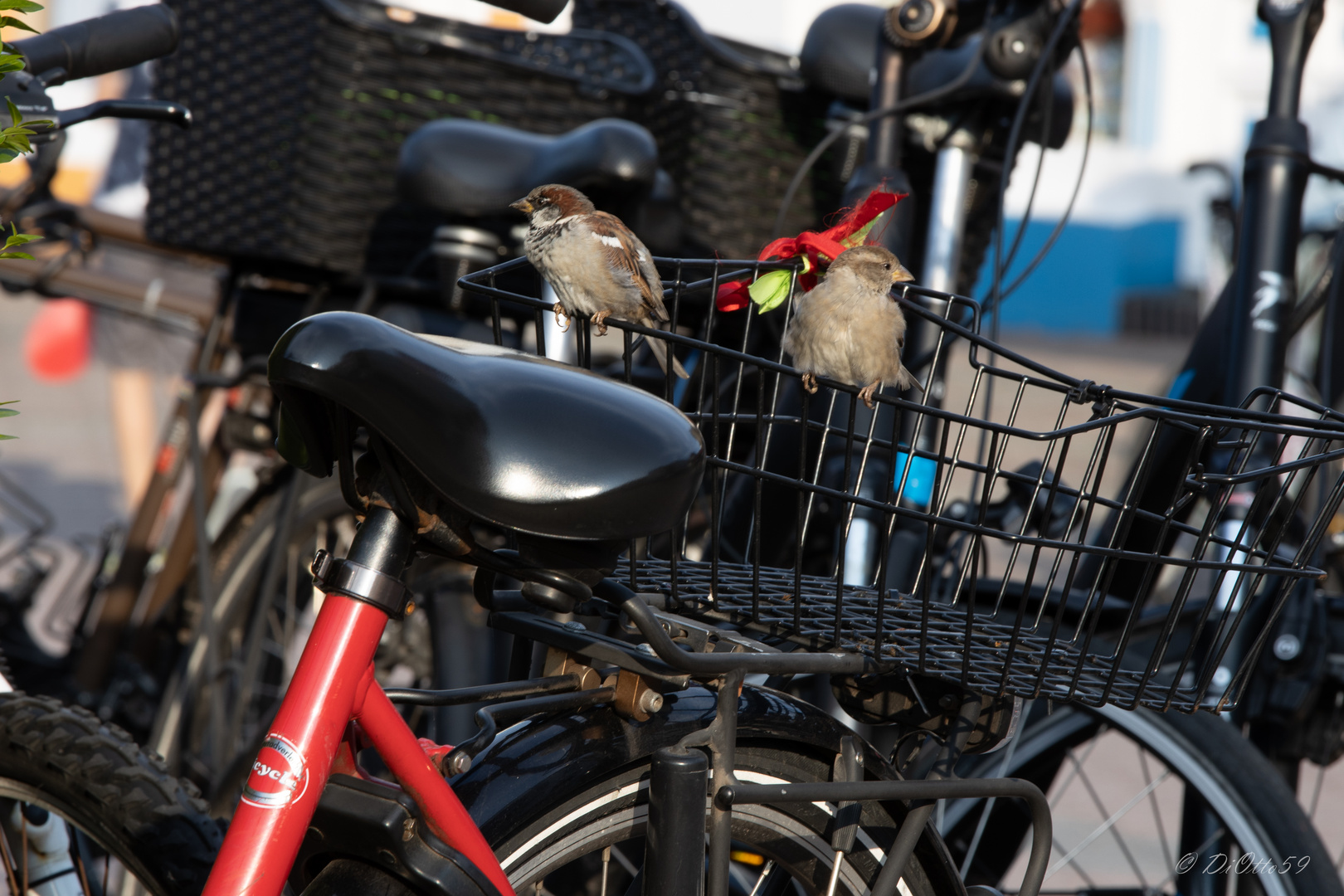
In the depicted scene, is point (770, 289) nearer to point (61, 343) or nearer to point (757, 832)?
point (757, 832)

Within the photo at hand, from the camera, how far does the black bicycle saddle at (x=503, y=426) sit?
0.77 m

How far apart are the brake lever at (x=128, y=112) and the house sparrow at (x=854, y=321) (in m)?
0.69

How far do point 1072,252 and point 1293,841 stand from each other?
15.4 m

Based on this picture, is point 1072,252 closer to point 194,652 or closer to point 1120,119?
point 1120,119

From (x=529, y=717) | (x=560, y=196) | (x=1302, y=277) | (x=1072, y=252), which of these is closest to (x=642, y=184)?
(x=560, y=196)

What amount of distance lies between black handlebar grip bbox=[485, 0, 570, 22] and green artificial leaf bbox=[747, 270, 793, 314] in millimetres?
338

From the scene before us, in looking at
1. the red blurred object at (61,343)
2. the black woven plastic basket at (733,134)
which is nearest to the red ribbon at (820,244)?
the black woven plastic basket at (733,134)

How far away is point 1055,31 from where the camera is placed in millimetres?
1634

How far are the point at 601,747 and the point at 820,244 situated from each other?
47 cm

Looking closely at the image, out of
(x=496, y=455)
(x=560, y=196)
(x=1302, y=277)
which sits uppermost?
(x=1302, y=277)

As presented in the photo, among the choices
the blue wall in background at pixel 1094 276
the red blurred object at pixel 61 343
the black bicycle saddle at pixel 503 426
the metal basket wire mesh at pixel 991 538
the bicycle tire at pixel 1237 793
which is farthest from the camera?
the blue wall in background at pixel 1094 276

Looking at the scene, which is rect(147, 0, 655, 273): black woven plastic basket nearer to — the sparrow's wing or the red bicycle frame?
the sparrow's wing

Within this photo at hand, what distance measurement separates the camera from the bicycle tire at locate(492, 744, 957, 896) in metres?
0.93

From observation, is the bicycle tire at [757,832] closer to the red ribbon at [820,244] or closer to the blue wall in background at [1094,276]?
the red ribbon at [820,244]
